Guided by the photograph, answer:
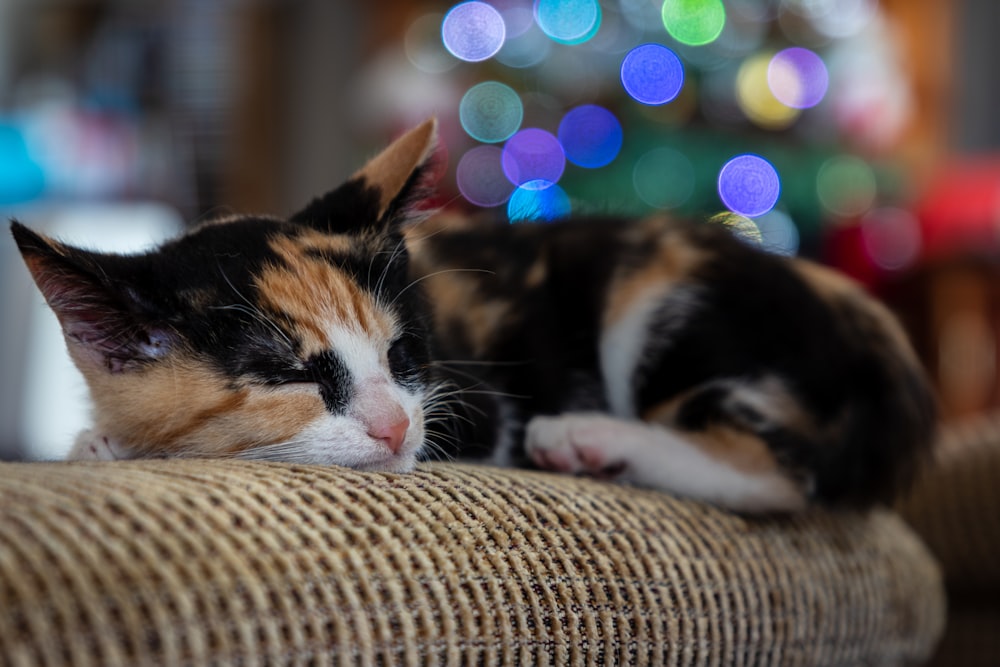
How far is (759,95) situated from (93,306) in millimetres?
2971

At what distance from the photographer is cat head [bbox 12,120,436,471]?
76 cm

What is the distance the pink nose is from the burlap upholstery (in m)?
0.81

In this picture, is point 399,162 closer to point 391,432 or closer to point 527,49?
point 391,432

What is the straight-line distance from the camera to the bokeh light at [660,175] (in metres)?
3.12

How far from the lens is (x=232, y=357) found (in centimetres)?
77

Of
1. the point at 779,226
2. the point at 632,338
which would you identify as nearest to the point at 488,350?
the point at 632,338

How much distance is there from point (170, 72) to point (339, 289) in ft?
13.5

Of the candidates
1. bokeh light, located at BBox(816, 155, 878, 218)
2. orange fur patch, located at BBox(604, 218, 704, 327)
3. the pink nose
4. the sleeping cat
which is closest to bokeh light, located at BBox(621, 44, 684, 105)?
bokeh light, located at BBox(816, 155, 878, 218)

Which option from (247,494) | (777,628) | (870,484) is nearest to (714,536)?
(777,628)

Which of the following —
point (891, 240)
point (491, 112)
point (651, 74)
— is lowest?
point (891, 240)

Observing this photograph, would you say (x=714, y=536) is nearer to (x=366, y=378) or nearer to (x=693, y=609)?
(x=693, y=609)

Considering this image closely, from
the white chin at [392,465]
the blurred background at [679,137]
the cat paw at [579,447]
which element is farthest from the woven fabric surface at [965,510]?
the blurred background at [679,137]

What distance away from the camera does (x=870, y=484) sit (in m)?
1.05

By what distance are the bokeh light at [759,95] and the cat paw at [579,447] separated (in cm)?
256
